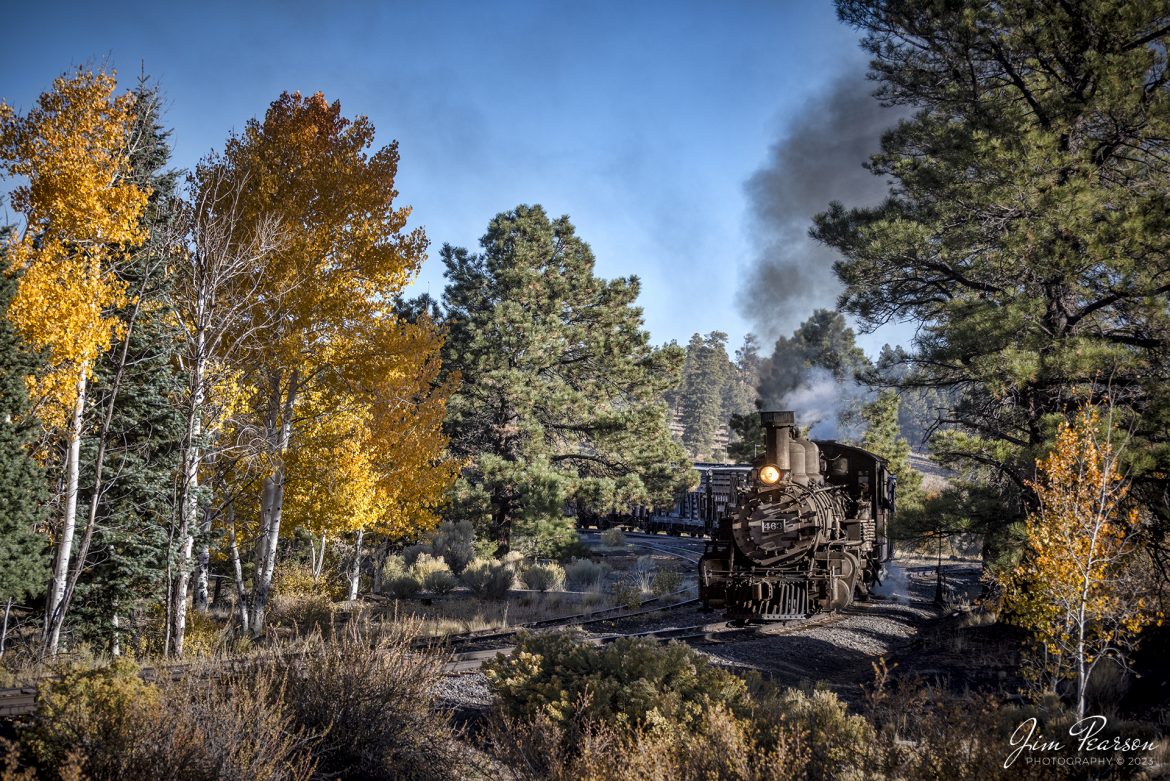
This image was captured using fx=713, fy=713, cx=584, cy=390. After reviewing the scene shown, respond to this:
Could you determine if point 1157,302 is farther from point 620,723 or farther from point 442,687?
point 442,687

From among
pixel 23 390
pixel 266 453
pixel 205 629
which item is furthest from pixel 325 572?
pixel 23 390

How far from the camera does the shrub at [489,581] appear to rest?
60.1ft

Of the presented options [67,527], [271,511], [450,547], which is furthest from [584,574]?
[67,527]

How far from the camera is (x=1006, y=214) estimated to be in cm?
1441

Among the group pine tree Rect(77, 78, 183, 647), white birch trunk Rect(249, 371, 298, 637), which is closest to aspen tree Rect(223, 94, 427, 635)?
white birch trunk Rect(249, 371, 298, 637)

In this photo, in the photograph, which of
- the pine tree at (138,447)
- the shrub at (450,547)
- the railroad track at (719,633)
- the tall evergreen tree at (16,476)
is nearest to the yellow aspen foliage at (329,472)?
the pine tree at (138,447)

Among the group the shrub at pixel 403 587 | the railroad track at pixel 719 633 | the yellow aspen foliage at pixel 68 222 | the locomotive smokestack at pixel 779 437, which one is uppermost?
the yellow aspen foliage at pixel 68 222

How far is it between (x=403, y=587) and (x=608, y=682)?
1332 cm

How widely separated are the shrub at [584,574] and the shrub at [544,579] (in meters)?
0.60

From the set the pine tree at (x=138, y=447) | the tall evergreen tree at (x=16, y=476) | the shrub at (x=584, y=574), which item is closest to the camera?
the tall evergreen tree at (x=16, y=476)

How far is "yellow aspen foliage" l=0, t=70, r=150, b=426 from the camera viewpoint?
973 centimetres

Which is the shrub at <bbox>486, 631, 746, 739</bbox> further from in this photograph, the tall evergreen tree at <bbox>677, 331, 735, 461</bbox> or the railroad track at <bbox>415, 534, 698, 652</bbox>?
the tall evergreen tree at <bbox>677, 331, 735, 461</bbox>

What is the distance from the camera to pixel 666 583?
20.2 meters

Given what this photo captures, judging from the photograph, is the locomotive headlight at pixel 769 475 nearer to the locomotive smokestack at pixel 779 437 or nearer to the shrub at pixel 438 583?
the locomotive smokestack at pixel 779 437
